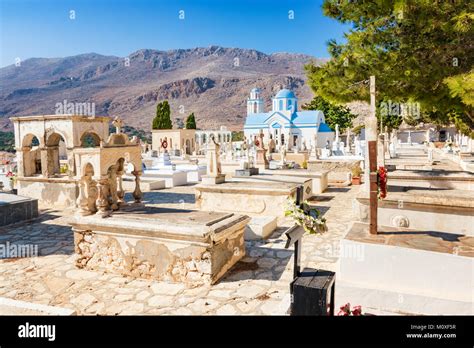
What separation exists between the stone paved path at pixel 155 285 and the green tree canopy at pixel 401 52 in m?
4.15

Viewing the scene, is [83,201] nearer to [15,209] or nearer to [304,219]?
[304,219]

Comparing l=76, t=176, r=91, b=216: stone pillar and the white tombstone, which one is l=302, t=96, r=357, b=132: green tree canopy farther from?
l=76, t=176, r=91, b=216: stone pillar

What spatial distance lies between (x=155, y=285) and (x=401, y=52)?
7.52 metres

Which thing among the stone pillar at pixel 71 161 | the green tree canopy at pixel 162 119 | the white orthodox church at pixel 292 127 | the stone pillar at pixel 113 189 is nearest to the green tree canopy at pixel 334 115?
the white orthodox church at pixel 292 127

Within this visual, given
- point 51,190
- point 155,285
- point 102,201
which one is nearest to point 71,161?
point 51,190

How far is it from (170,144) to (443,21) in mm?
35961

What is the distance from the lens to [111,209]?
764 cm

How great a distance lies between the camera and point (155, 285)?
6.15 metres

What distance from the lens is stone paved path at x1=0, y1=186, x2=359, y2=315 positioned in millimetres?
5305

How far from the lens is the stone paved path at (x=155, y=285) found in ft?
17.4

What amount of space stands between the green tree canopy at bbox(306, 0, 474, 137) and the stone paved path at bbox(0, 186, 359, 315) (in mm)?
4146

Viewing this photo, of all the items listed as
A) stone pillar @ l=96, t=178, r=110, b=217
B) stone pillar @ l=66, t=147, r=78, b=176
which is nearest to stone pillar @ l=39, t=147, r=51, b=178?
stone pillar @ l=66, t=147, r=78, b=176
